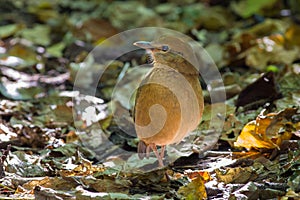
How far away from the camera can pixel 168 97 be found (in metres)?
3.52

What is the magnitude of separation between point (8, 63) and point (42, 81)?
53 cm

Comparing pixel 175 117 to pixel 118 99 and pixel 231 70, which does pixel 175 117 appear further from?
pixel 231 70

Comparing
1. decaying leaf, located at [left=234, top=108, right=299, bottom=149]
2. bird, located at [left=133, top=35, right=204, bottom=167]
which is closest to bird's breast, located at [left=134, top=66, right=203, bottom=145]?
bird, located at [left=133, top=35, right=204, bottom=167]

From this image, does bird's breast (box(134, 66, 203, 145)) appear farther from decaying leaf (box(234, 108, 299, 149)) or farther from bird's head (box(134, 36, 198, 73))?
decaying leaf (box(234, 108, 299, 149))

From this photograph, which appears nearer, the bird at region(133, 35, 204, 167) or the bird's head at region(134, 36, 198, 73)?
the bird at region(133, 35, 204, 167)

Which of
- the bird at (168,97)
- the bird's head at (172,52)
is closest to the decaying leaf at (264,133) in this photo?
the bird at (168,97)

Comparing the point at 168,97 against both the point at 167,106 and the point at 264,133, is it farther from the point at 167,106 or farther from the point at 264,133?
the point at 264,133

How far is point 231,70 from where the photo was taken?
5914 mm

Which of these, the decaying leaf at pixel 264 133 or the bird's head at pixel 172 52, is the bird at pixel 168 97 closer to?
the bird's head at pixel 172 52

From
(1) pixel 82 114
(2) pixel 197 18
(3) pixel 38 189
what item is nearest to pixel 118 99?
(1) pixel 82 114

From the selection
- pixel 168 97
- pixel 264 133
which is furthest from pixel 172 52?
pixel 264 133

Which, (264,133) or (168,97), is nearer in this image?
(168,97)

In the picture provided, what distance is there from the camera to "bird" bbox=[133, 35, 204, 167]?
3510mm

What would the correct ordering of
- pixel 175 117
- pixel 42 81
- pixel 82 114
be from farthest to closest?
pixel 42 81 < pixel 82 114 < pixel 175 117
